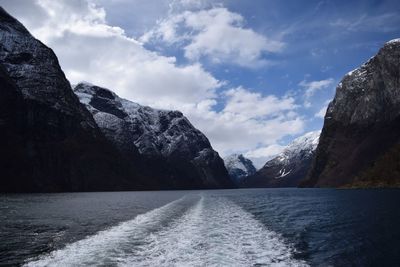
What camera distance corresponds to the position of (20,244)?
27984 mm

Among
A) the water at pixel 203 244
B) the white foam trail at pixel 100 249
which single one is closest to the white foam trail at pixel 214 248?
the water at pixel 203 244

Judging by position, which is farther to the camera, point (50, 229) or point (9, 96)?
point (9, 96)

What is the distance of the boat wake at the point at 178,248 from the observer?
75.7 feet

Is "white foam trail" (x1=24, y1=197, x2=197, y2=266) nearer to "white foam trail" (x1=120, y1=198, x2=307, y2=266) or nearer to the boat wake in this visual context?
the boat wake

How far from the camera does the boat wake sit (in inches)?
908

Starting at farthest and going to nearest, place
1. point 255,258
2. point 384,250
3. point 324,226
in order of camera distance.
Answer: point 324,226 → point 384,250 → point 255,258

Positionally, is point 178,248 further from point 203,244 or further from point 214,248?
point 214,248

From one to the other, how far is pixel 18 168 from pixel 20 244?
15886cm

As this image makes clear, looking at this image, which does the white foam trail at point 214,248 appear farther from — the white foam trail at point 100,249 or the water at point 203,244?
the white foam trail at point 100,249

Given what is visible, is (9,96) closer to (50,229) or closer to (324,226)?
(50,229)

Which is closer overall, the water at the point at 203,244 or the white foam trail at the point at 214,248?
the white foam trail at the point at 214,248

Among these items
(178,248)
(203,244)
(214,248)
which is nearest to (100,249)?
(178,248)

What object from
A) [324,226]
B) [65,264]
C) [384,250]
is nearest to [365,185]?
[324,226]

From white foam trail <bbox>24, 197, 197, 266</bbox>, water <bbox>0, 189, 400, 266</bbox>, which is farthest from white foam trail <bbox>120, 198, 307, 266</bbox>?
white foam trail <bbox>24, 197, 197, 266</bbox>
